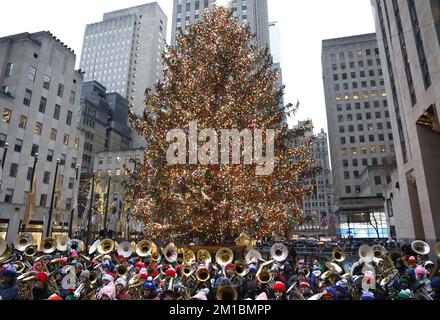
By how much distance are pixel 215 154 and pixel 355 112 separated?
81101mm

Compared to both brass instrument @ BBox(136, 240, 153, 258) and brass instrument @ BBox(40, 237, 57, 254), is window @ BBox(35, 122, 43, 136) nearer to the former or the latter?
brass instrument @ BBox(40, 237, 57, 254)

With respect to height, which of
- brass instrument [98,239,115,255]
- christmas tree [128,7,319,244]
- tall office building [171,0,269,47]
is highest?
tall office building [171,0,269,47]

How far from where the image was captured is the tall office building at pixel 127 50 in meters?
133

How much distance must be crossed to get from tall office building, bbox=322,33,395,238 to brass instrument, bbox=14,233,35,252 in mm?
72324

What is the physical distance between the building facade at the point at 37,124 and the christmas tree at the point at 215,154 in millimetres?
22872

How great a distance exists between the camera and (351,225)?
2736 inches

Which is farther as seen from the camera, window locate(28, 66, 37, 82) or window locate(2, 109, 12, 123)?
window locate(28, 66, 37, 82)

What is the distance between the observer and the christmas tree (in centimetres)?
1734

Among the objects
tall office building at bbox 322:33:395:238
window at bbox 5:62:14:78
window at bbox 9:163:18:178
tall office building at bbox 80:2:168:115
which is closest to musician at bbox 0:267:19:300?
window at bbox 9:163:18:178

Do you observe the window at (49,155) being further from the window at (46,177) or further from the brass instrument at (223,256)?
the brass instrument at (223,256)

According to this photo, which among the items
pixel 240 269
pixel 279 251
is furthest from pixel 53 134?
pixel 240 269


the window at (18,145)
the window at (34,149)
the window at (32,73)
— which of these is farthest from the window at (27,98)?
the window at (34,149)

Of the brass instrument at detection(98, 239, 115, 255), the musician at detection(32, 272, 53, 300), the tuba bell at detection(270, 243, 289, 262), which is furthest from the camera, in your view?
the brass instrument at detection(98, 239, 115, 255)

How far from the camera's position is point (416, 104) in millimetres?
27516
